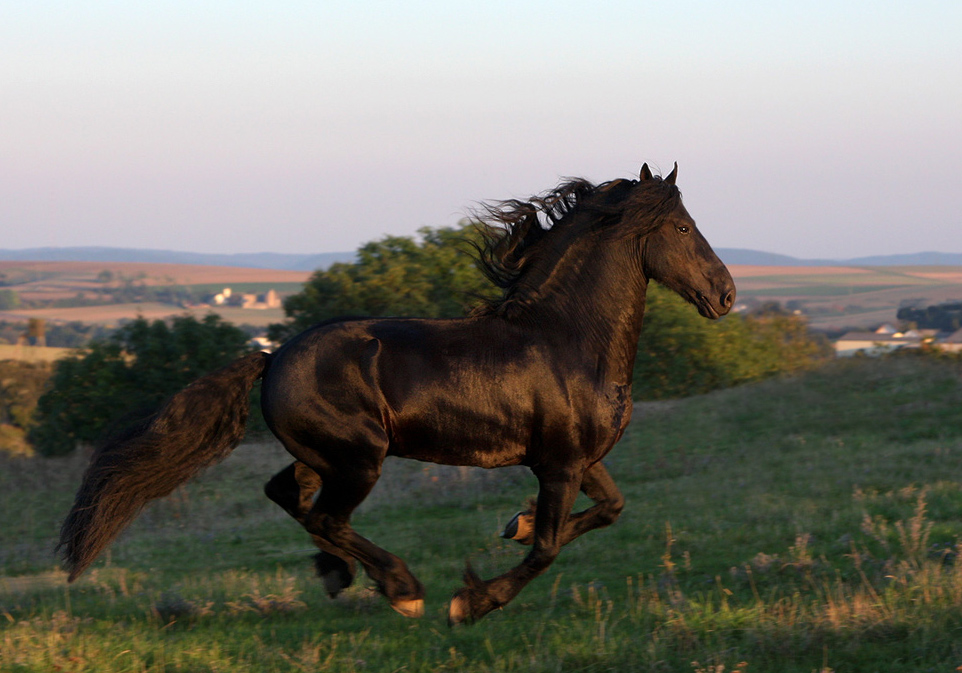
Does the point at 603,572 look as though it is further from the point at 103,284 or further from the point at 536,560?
the point at 103,284

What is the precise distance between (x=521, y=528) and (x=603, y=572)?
1.51 metres

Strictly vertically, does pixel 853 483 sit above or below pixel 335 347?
below

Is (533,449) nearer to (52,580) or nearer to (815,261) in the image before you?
(52,580)

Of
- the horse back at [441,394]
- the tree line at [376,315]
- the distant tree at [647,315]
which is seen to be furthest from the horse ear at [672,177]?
the distant tree at [647,315]

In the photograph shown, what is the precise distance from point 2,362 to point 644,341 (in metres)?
19.1

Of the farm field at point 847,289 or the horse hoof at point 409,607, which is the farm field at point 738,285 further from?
the horse hoof at point 409,607

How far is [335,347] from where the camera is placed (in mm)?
4941

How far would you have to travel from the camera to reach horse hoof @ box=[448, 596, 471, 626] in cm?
491

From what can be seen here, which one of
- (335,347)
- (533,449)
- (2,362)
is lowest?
(2,362)

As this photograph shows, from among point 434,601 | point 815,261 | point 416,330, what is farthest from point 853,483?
point 815,261

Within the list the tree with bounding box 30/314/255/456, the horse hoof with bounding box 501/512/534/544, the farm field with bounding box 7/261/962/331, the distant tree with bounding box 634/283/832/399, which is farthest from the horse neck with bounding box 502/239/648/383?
the farm field with bounding box 7/261/962/331

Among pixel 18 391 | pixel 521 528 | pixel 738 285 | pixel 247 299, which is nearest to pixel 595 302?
pixel 521 528

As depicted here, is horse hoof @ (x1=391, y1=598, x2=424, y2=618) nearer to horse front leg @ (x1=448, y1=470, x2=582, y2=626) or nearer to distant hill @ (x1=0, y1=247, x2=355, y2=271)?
horse front leg @ (x1=448, y1=470, x2=582, y2=626)

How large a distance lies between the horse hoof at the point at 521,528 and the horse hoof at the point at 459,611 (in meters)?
0.54
